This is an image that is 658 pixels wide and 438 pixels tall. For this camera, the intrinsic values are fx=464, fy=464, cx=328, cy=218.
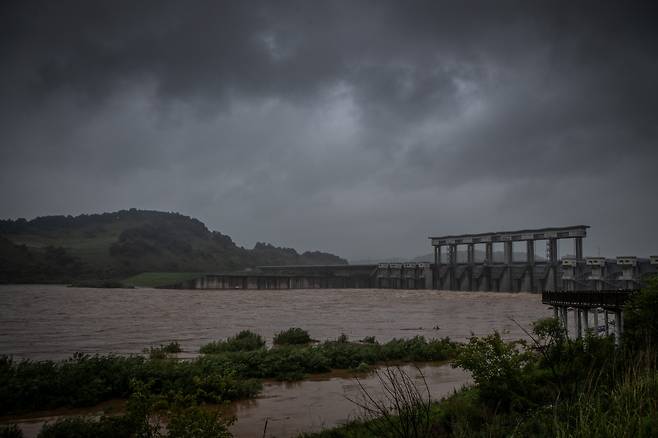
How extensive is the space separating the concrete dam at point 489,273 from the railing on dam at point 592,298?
1375 inches

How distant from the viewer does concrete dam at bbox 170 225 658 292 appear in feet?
189

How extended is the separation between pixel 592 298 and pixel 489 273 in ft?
230

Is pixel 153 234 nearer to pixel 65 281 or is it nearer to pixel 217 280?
pixel 65 281

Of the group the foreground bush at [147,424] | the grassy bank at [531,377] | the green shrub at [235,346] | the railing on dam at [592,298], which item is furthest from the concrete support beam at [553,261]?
the foreground bush at [147,424]

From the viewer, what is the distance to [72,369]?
12.8 m

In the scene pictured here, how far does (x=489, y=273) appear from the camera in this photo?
7988cm

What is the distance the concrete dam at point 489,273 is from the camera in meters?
57.5

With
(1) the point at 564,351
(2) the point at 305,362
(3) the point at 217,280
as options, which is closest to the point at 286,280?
(3) the point at 217,280

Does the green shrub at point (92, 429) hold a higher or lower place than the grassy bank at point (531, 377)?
lower

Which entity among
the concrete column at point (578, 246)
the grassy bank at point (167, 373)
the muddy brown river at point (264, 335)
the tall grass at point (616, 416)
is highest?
the concrete column at point (578, 246)

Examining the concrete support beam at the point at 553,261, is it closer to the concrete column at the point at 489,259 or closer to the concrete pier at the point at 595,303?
→ the concrete column at the point at 489,259

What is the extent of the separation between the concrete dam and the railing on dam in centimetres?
3494

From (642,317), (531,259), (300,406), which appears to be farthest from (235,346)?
(531,259)

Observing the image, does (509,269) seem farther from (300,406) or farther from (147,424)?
(147,424)
